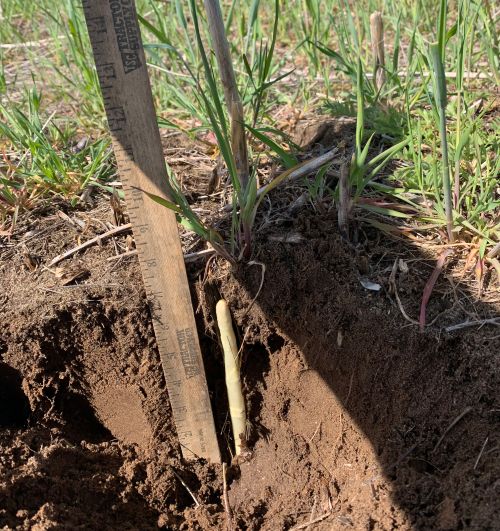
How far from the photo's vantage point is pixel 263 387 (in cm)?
197

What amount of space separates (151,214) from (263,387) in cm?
65

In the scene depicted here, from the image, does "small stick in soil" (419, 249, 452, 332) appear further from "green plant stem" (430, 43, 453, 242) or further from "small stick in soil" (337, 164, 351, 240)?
"small stick in soil" (337, 164, 351, 240)

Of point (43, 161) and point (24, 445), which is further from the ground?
point (43, 161)

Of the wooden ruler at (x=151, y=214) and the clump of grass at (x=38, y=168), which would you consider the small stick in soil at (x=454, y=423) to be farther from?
the clump of grass at (x=38, y=168)

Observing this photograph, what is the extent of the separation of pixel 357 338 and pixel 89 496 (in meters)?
0.88

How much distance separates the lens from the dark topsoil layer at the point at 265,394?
5.32 ft

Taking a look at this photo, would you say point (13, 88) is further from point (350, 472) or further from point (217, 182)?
point (350, 472)

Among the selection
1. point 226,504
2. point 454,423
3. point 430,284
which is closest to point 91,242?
point 226,504

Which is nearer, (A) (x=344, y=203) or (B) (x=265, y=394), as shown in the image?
(A) (x=344, y=203)

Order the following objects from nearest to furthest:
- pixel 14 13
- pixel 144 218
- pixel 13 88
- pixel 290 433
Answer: pixel 144 218
pixel 290 433
pixel 13 88
pixel 14 13

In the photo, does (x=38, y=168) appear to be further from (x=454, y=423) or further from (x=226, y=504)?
(x=454, y=423)

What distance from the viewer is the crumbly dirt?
163 centimetres

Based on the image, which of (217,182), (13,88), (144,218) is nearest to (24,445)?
(144,218)

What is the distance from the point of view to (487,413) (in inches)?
61.6
